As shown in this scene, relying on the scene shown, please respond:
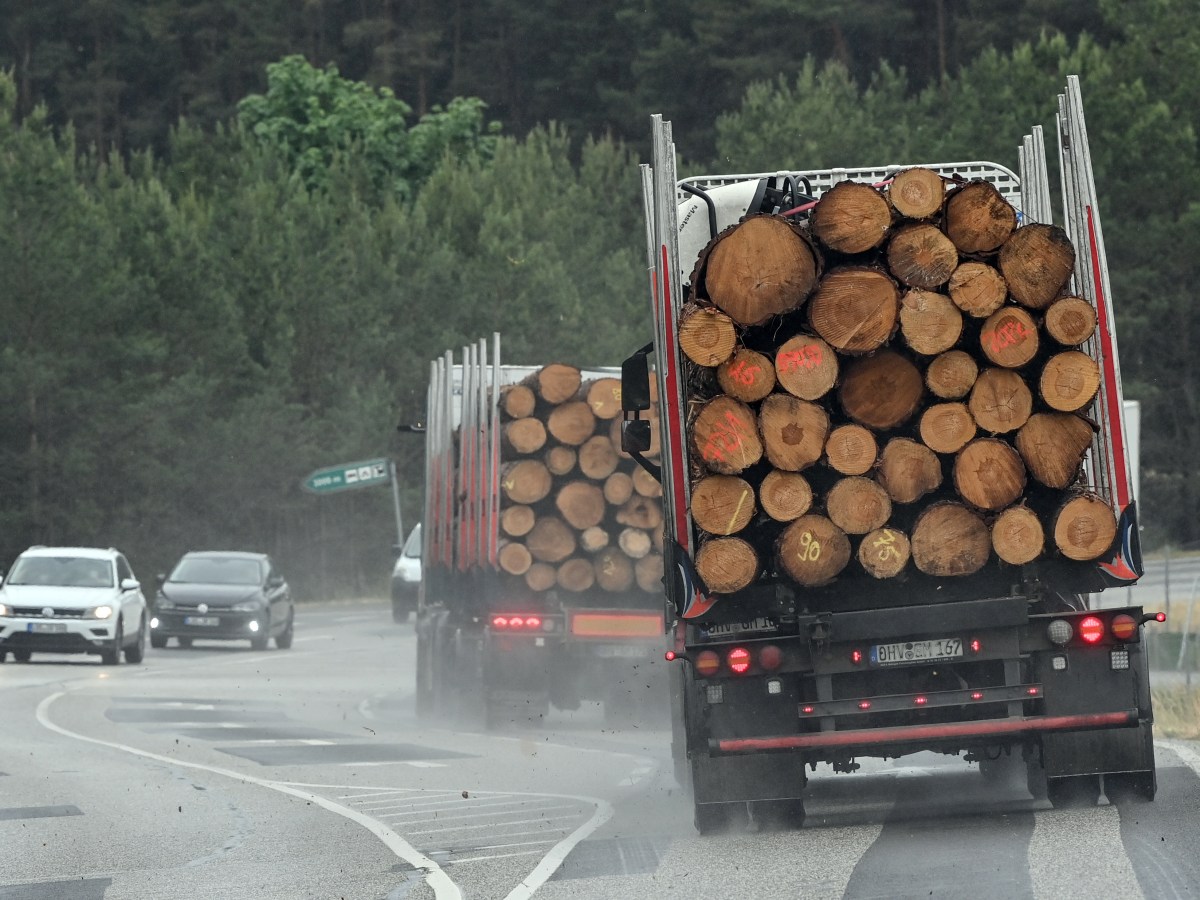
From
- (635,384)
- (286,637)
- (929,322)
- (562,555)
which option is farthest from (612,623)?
(286,637)

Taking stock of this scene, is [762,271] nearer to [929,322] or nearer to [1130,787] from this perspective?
[929,322]

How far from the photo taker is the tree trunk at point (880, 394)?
11.6 metres

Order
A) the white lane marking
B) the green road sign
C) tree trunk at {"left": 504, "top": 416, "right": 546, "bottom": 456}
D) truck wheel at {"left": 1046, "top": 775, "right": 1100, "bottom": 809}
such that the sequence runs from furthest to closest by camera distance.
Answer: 1. the green road sign
2. tree trunk at {"left": 504, "top": 416, "right": 546, "bottom": 456}
3. truck wheel at {"left": 1046, "top": 775, "right": 1100, "bottom": 809}
4. the white lane marking

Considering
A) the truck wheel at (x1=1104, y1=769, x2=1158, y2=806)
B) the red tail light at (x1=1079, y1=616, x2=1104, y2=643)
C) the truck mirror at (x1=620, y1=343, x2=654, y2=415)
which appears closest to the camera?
the red tail light at (x1=1079, y1=616, x2=1104, y2=643)

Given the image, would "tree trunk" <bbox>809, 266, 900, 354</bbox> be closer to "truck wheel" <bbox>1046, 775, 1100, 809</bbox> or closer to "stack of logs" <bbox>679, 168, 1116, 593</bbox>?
"stack of logs" <bbox>679, 168, 1116, 593</bbox>

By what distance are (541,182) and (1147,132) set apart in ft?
73.2

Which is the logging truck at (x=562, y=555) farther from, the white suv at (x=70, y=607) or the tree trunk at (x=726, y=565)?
the white suv at (x=70, y=607)

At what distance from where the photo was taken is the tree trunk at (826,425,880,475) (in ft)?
37.9

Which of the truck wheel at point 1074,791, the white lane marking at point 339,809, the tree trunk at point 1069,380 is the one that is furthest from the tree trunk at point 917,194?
the white lane marking at point 339,809

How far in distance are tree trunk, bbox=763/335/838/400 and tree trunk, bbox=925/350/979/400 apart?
47cm

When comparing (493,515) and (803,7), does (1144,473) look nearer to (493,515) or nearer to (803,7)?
(803,7)

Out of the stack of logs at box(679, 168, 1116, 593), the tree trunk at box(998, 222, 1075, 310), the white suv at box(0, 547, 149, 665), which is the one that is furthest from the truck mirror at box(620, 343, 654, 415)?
the white suv at box(0, 547, 149, 665)

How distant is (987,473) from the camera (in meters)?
11.6

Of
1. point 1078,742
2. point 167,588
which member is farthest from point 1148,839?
point 167,588
